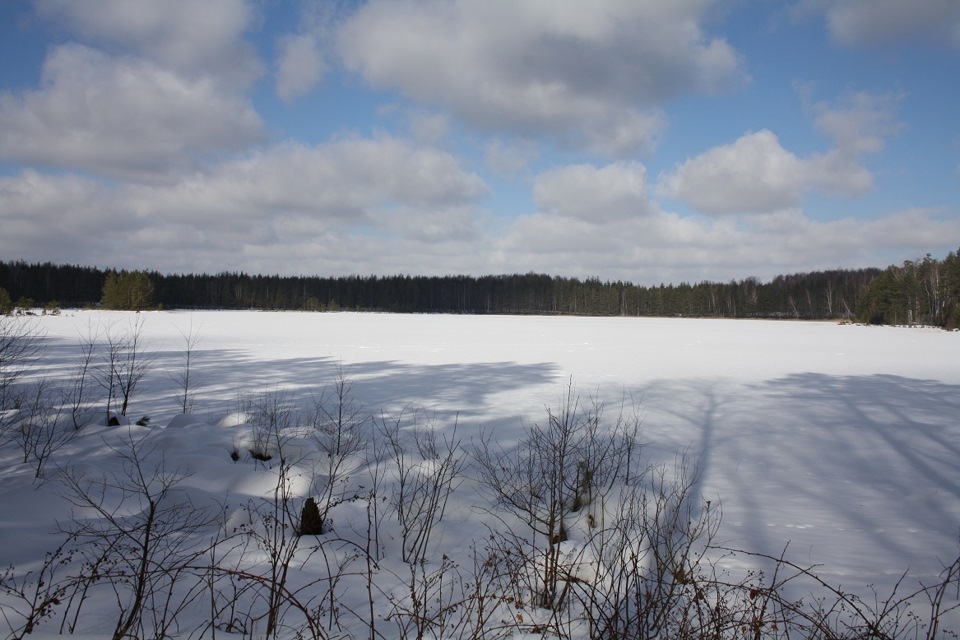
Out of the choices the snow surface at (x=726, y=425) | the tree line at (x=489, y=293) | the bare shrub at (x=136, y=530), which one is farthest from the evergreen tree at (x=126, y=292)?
the bare shrub at (x=136, y=530)

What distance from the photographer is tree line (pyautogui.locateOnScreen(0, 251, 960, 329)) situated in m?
65.3

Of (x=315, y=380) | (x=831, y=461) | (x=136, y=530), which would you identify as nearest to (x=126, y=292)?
(x=315, y=380)

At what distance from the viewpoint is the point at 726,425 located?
10453mm

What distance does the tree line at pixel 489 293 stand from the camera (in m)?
65.3

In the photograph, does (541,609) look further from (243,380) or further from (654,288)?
(654,288)

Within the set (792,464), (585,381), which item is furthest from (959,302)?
(792,464)

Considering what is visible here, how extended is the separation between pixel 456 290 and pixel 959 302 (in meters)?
97.5

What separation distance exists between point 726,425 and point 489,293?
396 feet

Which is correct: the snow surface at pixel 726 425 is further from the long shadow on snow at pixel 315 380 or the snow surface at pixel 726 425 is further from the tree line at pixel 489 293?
the tree line at pixel 489 293

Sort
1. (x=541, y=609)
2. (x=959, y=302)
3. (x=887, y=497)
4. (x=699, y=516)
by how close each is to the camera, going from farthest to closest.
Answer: (x=959, y=302), (x=887, y=497), (x=699, y=516), (x=541, y=609)

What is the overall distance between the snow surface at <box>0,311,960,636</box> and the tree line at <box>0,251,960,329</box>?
51841 millimetres

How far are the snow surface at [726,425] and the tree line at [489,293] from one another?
5184cm

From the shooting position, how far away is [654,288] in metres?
113

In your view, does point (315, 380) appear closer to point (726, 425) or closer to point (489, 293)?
point (726, 425)
